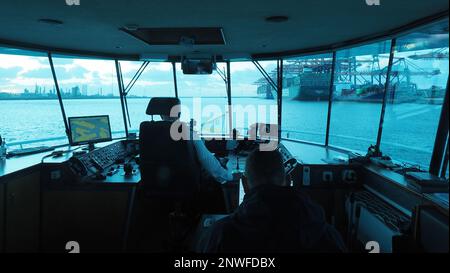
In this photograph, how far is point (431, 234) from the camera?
1.03 m

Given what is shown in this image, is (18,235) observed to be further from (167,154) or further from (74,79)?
(74,79)

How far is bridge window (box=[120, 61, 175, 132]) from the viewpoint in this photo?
4.85 meters

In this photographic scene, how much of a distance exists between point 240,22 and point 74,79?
3.53m

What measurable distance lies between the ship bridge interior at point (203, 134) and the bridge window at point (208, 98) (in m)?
0.34

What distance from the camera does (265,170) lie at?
1.21 m

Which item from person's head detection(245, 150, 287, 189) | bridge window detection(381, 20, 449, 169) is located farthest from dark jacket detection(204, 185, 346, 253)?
bridge window detection(381, 20, 449, 169)

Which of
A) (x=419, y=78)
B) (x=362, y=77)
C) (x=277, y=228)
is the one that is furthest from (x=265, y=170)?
(x=362, y=77)

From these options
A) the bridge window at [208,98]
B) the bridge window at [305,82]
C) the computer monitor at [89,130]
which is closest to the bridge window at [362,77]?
the bridge window at [305,82]

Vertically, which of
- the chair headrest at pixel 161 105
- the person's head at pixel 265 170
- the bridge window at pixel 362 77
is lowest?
the person's head at pixel 265 170

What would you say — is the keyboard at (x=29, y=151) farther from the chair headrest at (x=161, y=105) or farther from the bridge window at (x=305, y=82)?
the bridge window at (x=305, y=82)

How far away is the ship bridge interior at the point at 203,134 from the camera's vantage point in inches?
86.0

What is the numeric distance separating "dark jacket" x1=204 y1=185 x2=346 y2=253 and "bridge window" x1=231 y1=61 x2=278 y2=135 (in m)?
3.64
